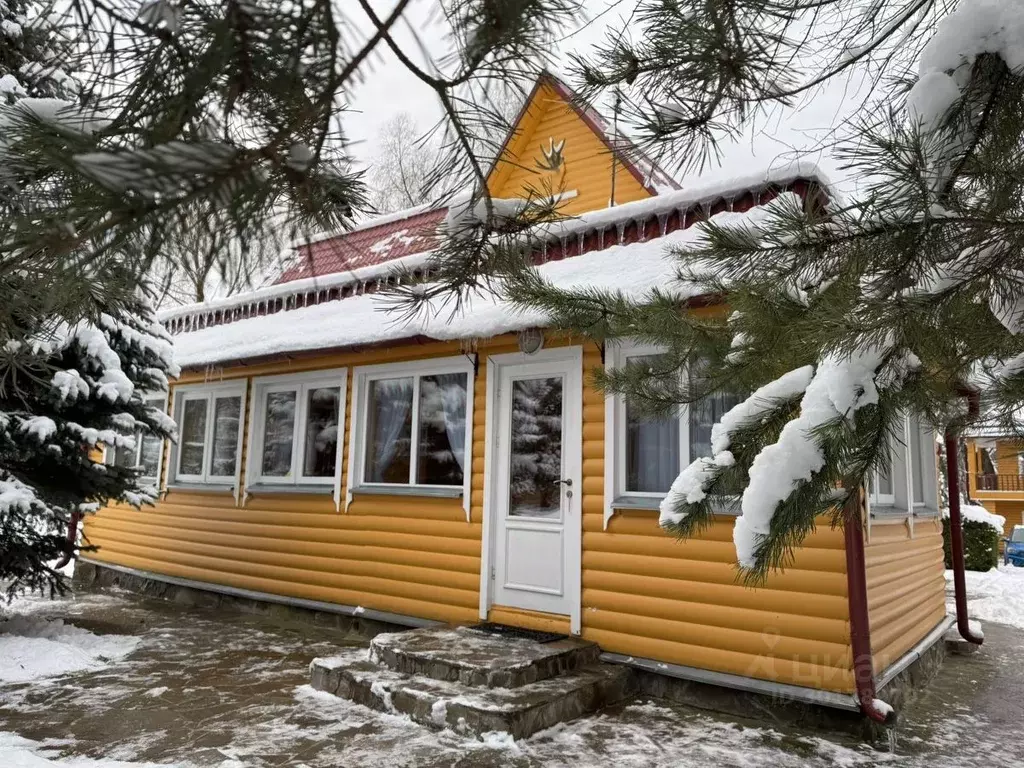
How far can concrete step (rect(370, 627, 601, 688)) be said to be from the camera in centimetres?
411

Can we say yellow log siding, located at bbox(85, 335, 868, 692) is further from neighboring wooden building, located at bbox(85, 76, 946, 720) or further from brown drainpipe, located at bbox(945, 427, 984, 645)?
brown drainpipe, located at bbox(945, 427, 984, 645)

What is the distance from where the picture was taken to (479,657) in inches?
172

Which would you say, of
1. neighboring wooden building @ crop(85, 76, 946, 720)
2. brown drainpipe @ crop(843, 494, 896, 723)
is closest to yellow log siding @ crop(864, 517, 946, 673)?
neighboring wooden building @ crop(85, 76, 946, 720)

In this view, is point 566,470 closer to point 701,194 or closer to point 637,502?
point 637,502

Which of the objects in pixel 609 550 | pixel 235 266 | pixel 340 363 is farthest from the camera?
pixel 340 363

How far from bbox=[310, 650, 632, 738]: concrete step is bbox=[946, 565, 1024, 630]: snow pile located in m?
6.56

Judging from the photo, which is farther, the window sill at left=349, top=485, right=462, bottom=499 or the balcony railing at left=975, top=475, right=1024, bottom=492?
the balcony railing at left=975, top=475, right=1024, bottom=492

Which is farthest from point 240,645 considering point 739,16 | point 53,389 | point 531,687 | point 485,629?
point 739,16

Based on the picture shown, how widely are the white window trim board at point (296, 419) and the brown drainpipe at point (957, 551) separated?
235 inches

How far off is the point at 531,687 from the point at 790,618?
1.63 meters

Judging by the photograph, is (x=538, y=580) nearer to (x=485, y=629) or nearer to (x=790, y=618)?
(x=485, y=629)

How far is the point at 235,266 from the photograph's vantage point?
1486 millimetres

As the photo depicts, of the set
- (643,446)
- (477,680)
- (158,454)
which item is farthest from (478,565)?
(158,454)

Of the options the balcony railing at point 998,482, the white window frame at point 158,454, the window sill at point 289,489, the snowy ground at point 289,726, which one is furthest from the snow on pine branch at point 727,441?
the balcony railing at point 998,482
